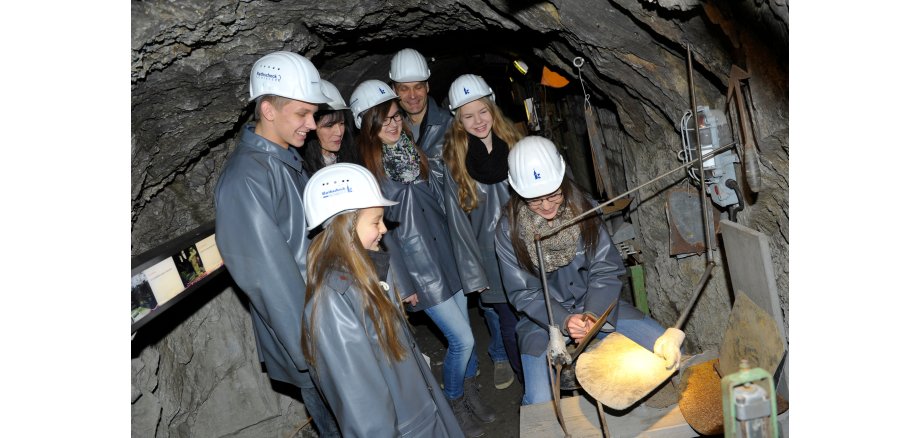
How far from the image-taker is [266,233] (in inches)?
117

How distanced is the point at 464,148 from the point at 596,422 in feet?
6.71

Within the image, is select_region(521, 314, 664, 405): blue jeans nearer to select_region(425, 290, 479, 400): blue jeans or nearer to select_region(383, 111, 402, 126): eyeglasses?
select_region(425, 290, 479, 400): blue jeans

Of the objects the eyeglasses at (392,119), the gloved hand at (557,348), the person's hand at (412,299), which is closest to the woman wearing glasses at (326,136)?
the eyeglasses at (392,119)

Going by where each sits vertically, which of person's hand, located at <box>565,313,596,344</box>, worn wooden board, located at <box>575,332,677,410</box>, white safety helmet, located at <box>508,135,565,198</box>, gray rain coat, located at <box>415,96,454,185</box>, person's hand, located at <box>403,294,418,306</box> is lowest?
worn wooden board, located at <box>575,332,677,410</box>

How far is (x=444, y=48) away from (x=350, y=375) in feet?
16.5

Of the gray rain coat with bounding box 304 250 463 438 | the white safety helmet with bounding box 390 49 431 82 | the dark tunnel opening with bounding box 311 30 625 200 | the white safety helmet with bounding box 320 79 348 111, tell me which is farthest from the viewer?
the dark tunnel opening with bounding box 311 30 625 200

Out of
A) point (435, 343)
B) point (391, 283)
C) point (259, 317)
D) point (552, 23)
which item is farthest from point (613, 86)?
point (435, 343)

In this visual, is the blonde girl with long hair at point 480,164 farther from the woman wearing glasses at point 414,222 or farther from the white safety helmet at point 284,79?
the white safety helmet at point 284,79

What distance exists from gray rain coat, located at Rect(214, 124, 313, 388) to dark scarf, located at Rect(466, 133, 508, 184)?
1.31m

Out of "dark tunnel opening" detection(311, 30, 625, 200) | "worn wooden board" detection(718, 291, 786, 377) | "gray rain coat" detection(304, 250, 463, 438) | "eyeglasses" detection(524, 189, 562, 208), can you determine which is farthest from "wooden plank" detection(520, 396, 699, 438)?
"dark tunnel opening" detection(311, 30, 625, 200)

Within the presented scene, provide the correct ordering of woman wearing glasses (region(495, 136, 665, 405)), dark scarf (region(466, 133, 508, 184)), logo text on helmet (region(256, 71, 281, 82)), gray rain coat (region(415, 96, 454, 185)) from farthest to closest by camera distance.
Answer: gray rain coat (region(415, 96, 454, 185))
dark scarf (region(466, 133, 508, 184))
woman wearing glasses (region(495, 136, 665, 405))
logo text on helmet (region(256, 71, 281, 82))

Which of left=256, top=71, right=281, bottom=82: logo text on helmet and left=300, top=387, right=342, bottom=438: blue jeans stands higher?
left=256, top=71, right=281, bottom=82: logo text on helmet

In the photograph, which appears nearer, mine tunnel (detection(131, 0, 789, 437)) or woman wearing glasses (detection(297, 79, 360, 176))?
mine tunnel (detection(131, 0, 789, 437))

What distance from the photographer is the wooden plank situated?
2.64 meters
